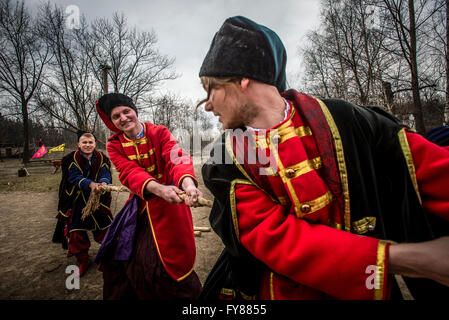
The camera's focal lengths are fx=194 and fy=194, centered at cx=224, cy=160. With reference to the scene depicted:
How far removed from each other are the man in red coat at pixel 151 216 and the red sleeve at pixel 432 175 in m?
1.38

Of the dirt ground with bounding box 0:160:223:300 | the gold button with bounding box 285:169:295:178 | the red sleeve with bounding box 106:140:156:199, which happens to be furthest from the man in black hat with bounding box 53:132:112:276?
the gold button with bounding box 285:169:295:178

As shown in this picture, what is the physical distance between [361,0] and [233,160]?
14.9 m

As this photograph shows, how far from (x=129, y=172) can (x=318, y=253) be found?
5.95ft

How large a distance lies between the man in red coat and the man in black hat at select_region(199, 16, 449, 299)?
79cm

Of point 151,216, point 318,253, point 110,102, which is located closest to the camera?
point 318,253

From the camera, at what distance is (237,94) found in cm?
99

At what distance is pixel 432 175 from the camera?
0.80 metres

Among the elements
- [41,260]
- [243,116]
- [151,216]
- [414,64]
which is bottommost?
[41,260]

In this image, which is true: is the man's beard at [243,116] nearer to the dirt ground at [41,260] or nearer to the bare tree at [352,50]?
the dirt ground at [41,260]

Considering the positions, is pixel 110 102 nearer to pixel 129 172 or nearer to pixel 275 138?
pixel 129 172

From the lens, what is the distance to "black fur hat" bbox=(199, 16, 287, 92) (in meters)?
0.97

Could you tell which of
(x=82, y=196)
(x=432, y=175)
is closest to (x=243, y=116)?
(x=432, y=175)

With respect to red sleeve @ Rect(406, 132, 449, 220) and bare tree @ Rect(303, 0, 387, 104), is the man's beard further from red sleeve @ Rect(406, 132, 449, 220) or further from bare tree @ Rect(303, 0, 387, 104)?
bare tree @ Rect(303, 0, 387, 104)

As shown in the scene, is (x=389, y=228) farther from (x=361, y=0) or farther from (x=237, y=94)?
(x=361, y=0)
